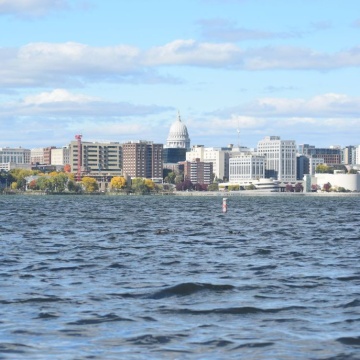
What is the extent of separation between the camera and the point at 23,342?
23641mm

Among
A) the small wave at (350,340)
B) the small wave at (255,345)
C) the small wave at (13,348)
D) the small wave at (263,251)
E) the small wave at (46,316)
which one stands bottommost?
the small wave at (13,348)

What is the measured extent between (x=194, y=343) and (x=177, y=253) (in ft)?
78.4

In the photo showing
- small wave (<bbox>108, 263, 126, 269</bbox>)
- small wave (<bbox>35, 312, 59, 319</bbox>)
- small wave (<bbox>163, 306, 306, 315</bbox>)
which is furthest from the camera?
Result: small wave (<bbox>108, 263, 126, 269</bbox>)

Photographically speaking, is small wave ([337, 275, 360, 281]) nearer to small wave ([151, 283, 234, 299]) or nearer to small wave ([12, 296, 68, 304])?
small wave ([151, 283, 234, 299])

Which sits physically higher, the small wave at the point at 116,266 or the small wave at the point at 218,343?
the small wave at the point at 116,266

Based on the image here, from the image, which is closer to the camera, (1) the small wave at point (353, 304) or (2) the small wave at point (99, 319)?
(2) the small wave at point (99, 319)

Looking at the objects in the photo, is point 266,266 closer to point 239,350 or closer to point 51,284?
point 51,284

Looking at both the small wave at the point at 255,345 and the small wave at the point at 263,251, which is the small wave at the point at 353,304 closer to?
the small wave at the point at 255,345

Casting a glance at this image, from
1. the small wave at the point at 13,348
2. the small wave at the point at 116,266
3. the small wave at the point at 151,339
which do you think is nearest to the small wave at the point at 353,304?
the small wave at the point at 151,339

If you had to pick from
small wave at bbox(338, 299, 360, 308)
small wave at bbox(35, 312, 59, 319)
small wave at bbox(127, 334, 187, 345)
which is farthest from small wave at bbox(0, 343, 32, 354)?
small wave at bbox(338, 299, 360, 308)

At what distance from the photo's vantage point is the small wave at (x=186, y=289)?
31494 mm

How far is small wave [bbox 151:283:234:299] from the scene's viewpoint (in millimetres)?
31494

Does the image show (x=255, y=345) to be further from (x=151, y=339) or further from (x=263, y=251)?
(x=263, y=251)

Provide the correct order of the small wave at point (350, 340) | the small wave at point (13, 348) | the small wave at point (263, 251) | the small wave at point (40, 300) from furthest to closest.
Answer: the small wave at point (263, 251) < the small wave at point (40, 300) < the small wave at point (350, 340) < the small wave at point (13, 348)
